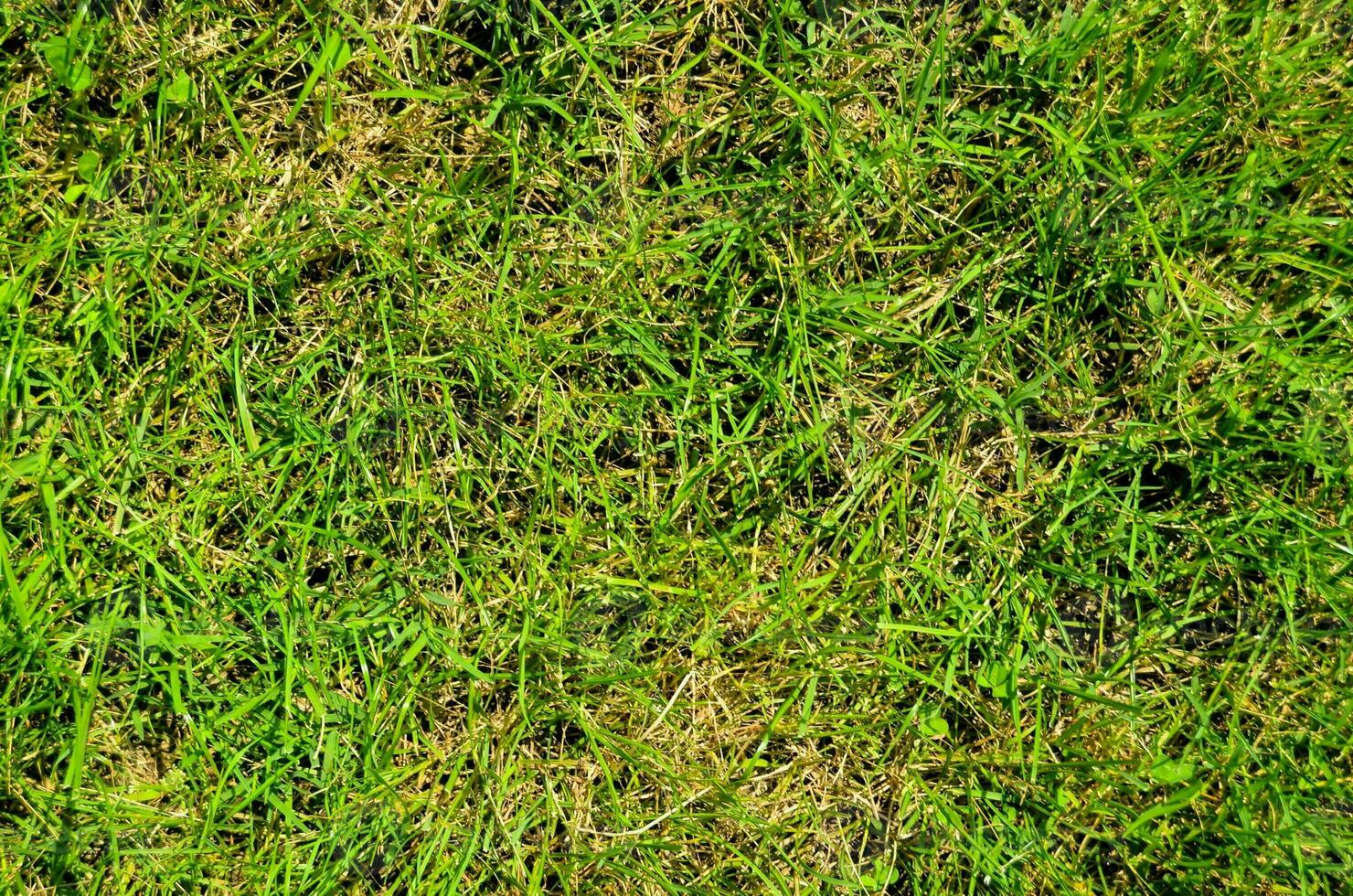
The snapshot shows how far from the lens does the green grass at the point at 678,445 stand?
7.91 feet

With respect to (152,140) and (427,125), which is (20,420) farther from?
(427,125)

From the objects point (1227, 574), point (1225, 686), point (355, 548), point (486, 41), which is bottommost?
point (1225, 686)

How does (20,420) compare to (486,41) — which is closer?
(20,420)

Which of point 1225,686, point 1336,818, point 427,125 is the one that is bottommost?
point 1336,818

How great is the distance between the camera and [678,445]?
8.20 feet

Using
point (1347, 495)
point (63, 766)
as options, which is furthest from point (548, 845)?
point (1347, 495)

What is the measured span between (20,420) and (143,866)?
1.03 m

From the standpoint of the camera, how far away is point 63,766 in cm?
240

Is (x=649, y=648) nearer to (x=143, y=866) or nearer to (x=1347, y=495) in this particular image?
(x=143, y=866)

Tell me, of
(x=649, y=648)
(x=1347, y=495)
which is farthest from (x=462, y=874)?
(x=1347, y=495)

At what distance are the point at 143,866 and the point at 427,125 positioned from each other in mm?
1810

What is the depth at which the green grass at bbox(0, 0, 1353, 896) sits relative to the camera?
241 cm

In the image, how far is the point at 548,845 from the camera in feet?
7.98

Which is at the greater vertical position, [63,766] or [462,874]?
[63,766]
